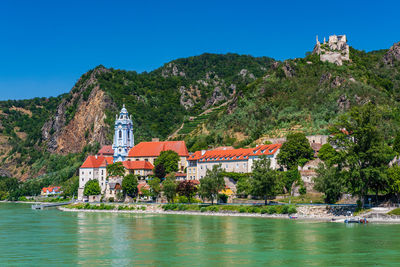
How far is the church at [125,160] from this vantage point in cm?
11006

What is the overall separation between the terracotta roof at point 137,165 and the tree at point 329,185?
46.2 meters

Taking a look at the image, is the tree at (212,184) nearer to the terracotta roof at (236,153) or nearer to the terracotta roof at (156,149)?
the terracotta roof at (236,153)

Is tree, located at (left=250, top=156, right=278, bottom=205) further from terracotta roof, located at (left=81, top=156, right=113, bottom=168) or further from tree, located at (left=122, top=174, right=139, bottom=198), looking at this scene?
terracotta roof, located at (left=81, top=156, right=113, bottom=168)

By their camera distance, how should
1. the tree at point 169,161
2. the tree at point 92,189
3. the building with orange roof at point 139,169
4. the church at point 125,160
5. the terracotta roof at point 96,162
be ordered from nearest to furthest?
the tree at point 169,161 → the church at point 125,160 → the building with orange roof at point 139,169 → the tree at point 92,189 → the terracotta roof at point 96,162

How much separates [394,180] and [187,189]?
3590 cm

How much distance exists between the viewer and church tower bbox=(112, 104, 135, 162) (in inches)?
4916

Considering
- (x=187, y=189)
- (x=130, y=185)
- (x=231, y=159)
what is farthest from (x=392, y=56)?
(x=130, y=185)

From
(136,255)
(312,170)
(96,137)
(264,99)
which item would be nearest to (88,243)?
(136,255)

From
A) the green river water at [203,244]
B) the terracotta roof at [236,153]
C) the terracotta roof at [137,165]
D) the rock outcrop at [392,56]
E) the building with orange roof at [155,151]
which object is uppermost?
the rock outcrop at [392,56]

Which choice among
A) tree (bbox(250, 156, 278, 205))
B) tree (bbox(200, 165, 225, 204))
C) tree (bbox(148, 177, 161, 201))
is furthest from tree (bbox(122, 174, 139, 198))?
tree (bbox(250, 156, 278, 205))

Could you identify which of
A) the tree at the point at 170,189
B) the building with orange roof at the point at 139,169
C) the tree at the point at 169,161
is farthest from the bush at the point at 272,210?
the building with orange roof at the point at 139,169

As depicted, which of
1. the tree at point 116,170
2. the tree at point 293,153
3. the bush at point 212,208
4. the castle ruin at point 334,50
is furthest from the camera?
the castle ruin at point 334,50

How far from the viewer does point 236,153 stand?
9744 cm

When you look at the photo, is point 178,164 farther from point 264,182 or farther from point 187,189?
point 264,182
